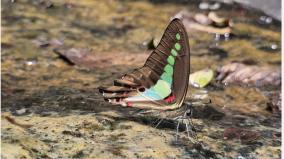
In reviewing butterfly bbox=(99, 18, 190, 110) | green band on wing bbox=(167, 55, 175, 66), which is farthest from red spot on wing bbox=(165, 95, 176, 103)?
green band on wing bbox=(167, 55, 175, 66)

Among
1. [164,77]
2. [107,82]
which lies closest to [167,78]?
[164,77]

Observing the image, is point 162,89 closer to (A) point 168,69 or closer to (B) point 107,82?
(A) point 168,69

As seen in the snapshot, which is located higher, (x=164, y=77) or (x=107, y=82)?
(x=164, y=77)

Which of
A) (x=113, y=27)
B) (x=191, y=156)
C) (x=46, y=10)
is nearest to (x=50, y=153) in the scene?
(x=191, y=156)

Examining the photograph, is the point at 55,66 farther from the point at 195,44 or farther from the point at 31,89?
the point at 195,44

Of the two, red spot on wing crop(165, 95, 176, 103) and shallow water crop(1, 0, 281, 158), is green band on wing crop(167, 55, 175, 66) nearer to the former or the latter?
red spot on wing crop(165, 95, 176, 103)

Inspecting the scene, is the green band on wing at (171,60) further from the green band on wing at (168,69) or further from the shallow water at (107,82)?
the shallow water at (107,82)
